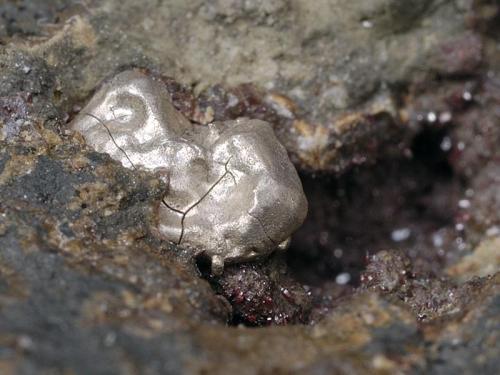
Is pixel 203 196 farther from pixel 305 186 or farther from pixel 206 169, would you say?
pixel 305 186

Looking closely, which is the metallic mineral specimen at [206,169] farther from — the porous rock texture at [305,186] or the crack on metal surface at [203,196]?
the porous rock texture at [305,186]

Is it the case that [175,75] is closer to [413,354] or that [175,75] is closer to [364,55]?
[364,55]

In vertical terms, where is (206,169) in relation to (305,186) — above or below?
above

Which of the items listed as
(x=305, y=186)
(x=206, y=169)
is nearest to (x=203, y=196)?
(x=206, y=169)

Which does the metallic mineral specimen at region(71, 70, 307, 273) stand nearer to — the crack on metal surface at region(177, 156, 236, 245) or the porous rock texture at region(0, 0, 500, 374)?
the crack on metal surface at region(177, 156, 236, 245)

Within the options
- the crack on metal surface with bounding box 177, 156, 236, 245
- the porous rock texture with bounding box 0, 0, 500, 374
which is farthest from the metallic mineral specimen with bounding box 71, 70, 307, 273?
the porous rock texture with bounding box 0, 0, 500, 374

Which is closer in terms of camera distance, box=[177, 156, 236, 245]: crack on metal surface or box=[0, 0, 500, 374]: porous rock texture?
box=[0, 0, 500, 374]: porous rock texture

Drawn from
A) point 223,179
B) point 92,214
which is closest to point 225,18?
point 223,179
